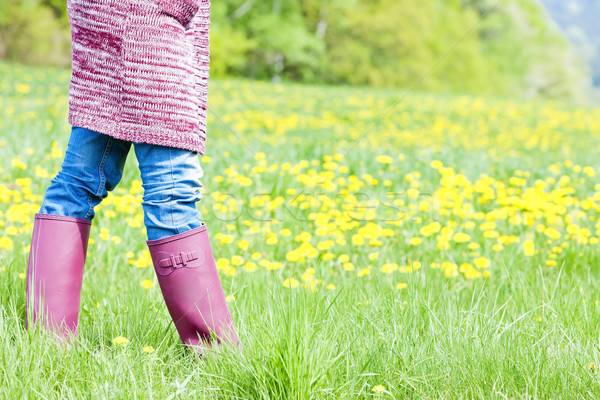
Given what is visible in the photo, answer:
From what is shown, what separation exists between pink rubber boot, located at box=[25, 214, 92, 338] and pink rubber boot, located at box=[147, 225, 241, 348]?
254 millimetres

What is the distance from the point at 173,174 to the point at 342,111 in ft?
32.9

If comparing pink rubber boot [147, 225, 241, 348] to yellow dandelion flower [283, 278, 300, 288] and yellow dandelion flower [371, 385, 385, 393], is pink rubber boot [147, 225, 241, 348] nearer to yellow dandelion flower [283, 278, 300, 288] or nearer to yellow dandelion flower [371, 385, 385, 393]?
yellow dandelion flower [283, 278, 300, 288]

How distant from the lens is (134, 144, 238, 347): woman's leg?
1.65 meters

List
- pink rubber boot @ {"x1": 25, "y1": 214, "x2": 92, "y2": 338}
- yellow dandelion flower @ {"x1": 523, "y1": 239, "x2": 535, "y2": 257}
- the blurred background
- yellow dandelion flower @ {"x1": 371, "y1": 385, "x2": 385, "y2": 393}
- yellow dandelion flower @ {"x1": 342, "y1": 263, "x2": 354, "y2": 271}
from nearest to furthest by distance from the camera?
yellow dandelion flower @ {"x1": 371, "y1": 385, "x2": 385, "y2": 393} < pink rubber boot @ {"x1": 25, "y1": 214, "x2": 92, "y2": 338} < yellow dandelion flower @ {"x1": 342, "y1": 263, "x2": 354, "y2": 271} < yellow dandelion flower @ {"x1": 523, "y1": 239, "x2": 535, "y2": 257} < the blurred background

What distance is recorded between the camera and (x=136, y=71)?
63.6 inches

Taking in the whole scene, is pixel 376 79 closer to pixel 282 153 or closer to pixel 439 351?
pixel 282 153

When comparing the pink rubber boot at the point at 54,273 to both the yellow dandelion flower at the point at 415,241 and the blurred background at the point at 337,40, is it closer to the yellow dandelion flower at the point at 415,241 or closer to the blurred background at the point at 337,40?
the yellow dandelion flower at the point at 415,241

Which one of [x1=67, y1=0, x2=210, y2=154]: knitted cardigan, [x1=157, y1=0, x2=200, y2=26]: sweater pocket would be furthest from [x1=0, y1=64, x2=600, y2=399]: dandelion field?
[x1=157, y1=0, x2=200, y2=26]: sweater pocket

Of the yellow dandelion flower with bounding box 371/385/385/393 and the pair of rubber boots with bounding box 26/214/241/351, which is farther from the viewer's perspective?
the pair of rubber boots with bounding box 26/214/241/351

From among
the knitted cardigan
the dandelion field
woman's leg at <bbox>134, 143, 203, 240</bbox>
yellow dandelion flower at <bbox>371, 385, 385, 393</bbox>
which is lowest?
yellow dandelion flower at <bbox>371, 385, 385, 393</bbox>

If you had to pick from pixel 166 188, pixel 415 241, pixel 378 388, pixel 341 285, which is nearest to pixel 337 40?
pixel 415 241

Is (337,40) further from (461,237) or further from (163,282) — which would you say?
(163,282)

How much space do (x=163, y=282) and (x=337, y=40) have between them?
31524mm

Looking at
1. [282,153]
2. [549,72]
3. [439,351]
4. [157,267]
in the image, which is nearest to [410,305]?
[439,351]
